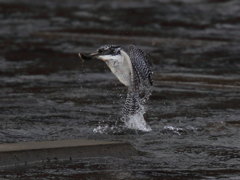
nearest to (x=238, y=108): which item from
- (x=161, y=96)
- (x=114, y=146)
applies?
(x=161, y=96)

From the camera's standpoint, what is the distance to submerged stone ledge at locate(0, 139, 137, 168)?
9133mm

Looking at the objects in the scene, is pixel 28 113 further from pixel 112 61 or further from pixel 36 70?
pixel 36 70

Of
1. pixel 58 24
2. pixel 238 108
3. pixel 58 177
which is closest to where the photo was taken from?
pixel 58 177

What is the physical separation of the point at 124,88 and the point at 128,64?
4.25 meters

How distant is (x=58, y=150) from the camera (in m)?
9.39

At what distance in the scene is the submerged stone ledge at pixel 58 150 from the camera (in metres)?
9.13

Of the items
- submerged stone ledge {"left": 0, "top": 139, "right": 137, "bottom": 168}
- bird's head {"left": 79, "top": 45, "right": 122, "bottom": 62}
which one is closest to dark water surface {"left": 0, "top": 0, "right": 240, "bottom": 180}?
submerged stone ledge {"left": 0, "top": 139, "right": 137, "bottom": 168}

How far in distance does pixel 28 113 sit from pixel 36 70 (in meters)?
4.61

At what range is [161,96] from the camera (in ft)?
46.2

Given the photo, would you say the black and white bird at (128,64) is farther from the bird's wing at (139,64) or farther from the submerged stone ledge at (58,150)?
the submerged stone ledge at (58,150)

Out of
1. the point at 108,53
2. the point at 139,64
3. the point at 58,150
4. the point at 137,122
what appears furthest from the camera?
the point at 137,122

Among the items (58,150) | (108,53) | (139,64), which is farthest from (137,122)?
(58,150)

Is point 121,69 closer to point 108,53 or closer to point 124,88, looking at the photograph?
point 108,53

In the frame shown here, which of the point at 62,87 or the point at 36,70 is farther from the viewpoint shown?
the point at 36,70
